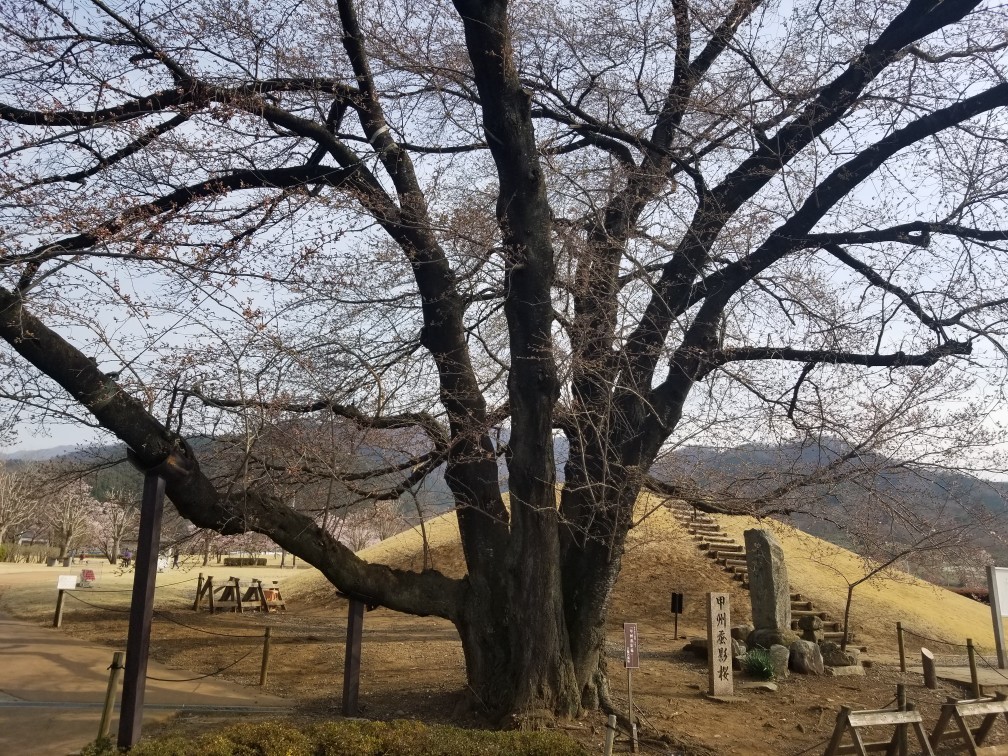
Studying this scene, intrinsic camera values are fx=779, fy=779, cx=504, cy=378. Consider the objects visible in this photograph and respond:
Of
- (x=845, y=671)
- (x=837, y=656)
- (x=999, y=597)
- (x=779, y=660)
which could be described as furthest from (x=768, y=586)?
(x=999, y=597)

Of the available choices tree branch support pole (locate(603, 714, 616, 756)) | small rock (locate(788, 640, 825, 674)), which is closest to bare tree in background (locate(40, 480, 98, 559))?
small rock (locate(788, 640, 825, 674))

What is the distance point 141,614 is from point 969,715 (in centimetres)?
807

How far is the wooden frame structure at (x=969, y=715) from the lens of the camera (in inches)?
299

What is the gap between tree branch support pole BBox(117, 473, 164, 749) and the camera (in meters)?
6.39

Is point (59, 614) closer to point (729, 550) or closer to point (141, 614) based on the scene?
point (141, 614)

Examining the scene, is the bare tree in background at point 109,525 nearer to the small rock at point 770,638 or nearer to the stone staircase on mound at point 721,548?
the stone staircase on mound at point 721,548

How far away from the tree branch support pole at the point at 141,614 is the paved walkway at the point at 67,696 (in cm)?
112

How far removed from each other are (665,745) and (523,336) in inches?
164

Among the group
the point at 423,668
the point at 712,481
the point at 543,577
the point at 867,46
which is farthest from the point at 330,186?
the point at 423,668

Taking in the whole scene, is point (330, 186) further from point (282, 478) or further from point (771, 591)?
point (771, 591)

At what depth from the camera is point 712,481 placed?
8594 millimetres

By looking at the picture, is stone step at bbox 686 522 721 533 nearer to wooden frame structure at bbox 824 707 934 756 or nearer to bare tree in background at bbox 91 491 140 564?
wooden frame structure at bbox 824 707 934 756

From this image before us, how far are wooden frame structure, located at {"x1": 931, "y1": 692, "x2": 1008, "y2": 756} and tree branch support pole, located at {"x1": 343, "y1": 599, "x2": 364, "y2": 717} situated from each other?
239 inches

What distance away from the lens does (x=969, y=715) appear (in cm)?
796
